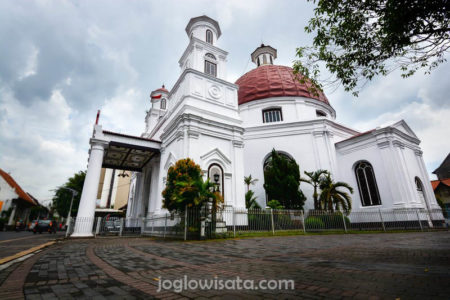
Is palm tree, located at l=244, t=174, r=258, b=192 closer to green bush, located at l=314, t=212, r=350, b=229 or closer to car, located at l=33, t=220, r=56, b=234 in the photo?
green bush, located at l=314, t=212, r=350, b=229

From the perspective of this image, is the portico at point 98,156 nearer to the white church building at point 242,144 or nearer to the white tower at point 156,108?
the white church building at point 242,144

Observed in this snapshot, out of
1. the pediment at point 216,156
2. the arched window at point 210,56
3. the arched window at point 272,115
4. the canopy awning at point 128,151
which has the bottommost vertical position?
the pediment at point 216,156

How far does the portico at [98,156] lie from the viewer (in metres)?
13.1

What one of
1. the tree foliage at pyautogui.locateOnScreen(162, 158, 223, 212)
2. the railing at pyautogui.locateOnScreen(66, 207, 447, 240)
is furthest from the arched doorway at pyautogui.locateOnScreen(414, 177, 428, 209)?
the tree foliage at pyautogui.locateOnScreen(162, 158, 223, 212)

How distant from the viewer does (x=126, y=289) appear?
2621 millimetres

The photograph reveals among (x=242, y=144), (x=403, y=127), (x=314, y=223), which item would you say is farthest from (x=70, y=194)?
(x=403, y=127)

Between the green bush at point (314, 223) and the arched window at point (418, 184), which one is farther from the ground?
the arched window at point (418, 184)

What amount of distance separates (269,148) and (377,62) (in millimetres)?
14378

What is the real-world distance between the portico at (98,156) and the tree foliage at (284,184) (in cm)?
882

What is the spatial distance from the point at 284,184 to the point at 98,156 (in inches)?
496

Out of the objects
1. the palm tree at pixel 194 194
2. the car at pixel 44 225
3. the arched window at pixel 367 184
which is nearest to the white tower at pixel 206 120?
the palm tree at pixel 194 194

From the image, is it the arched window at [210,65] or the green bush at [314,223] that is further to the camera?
the arched window at [210,65]

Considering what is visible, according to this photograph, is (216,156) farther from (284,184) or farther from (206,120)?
(284,184)

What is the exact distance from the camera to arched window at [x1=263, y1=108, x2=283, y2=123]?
22156mm
